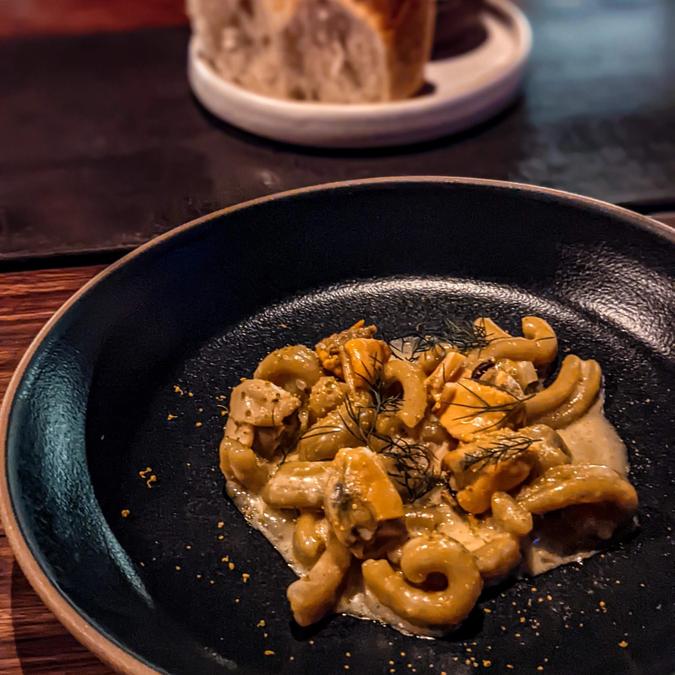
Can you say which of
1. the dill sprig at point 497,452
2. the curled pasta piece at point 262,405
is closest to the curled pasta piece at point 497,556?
the dill sprig at point 497,452

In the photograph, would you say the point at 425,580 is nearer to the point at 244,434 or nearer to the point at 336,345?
the point at 244,434

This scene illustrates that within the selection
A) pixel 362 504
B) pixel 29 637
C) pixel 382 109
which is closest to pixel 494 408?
pixel 362 504

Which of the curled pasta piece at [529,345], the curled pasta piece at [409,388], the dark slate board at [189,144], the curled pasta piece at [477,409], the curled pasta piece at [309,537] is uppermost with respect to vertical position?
the curled pasta piece at [477,409]

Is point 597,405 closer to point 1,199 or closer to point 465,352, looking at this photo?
point 465,352

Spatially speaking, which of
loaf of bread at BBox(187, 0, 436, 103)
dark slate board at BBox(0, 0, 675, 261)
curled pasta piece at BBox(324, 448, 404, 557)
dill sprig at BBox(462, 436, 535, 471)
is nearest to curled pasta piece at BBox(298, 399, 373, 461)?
curled pasta piece at BBox(324, 448, 404, 557)

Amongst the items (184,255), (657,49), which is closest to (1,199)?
(184,255)

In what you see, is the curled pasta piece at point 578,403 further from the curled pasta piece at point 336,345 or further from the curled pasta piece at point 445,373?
the curled pasta piece at point 336,345
